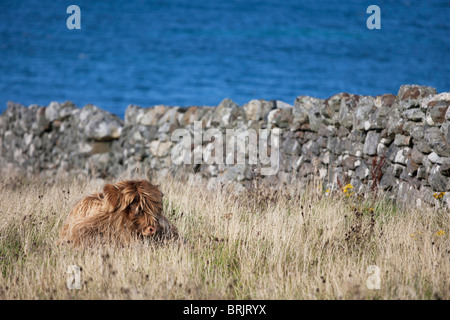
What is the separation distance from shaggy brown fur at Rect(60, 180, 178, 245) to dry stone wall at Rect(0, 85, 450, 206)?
3.21 m

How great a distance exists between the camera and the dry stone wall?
617 cm

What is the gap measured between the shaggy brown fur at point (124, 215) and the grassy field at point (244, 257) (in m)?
0.13

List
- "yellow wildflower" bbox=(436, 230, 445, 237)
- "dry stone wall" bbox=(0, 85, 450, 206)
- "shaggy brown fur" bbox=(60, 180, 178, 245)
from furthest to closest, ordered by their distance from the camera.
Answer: "dry stone wall" bbox=(0, 85, 450, 206) < "yellow wildflower" bbox=(436, 230, 445, 237) < "shaggy brown fur" bbox=(60, 180, 178, 245)

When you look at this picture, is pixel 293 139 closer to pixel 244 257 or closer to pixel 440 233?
pixel 440 233

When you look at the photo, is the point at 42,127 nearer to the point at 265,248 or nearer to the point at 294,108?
the point at 294,108

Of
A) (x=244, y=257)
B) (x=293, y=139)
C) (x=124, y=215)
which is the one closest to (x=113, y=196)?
(x=124, y=215)

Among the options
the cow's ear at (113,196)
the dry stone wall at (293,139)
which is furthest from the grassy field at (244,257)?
the dry stone wall at (293,139)

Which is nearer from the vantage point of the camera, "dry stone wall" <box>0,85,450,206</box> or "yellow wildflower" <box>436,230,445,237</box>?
"yellow wildflower" <box>436,230,445,237</box>

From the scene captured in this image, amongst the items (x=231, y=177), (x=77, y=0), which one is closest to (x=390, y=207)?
(x=231, y=177)

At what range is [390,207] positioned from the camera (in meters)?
6.25

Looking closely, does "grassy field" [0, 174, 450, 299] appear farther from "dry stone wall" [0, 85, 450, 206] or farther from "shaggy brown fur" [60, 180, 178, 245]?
"dry stone wall" [0, 85, 450, 206]

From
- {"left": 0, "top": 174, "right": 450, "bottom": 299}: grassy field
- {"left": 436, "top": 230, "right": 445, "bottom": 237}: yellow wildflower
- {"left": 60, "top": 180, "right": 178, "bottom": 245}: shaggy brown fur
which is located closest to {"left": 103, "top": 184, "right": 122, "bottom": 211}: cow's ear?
{"left": 60, "top": 180, "right": 178, "bottom": 245}: shaggy brown fur

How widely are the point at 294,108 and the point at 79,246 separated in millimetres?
5081

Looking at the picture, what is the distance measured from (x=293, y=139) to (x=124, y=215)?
16.0 feet
